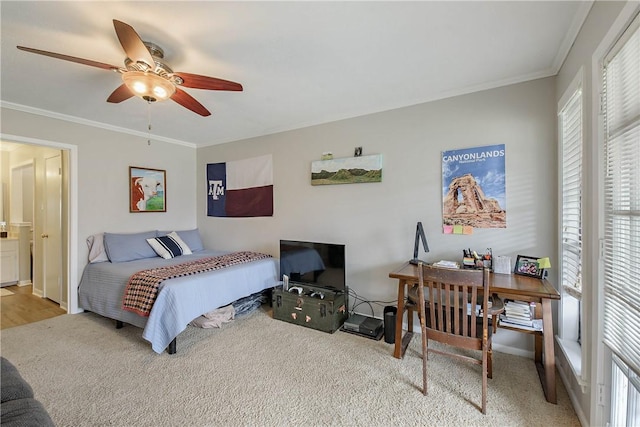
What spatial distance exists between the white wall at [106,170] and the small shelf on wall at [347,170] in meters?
2.42

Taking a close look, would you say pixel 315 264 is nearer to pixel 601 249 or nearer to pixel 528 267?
pixel 528 267

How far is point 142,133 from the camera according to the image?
3.95m

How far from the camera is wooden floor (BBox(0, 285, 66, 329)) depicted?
315 cm

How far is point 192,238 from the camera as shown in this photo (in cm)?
431

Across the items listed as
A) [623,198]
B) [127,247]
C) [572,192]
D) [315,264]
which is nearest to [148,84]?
[315,264]

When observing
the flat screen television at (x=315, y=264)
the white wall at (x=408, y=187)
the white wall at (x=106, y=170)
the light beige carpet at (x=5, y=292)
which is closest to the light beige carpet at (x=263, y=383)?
the flat screen television at (x=315, y=264)

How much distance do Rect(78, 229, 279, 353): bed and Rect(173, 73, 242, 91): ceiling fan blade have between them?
1693mm

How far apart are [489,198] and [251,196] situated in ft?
9.77

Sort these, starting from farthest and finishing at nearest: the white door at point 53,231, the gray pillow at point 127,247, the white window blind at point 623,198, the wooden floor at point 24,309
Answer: the white door at point 53,231
the gray pillow at point 127,247
the wooden floor at point 24,309
the white window blind at point 623,198

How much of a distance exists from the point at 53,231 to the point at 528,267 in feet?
18.0

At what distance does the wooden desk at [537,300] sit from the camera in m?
1.82

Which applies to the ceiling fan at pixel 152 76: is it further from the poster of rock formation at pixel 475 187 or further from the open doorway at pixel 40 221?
the open doorway at pixel 40 221

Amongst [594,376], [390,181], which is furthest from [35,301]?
[594,376]

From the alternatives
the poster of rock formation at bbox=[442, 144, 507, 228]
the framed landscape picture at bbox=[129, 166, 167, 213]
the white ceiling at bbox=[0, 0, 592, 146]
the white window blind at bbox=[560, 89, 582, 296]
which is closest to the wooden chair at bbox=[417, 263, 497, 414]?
the white window blind at bbox=[560, 89, 582, 296]
